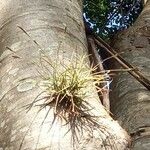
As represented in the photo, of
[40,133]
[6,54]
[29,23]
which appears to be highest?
[29,23]

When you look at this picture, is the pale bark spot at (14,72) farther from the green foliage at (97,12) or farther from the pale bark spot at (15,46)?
the green foliage at (97,12)

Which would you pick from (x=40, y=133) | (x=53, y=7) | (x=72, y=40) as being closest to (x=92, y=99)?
(x=40, y=133)

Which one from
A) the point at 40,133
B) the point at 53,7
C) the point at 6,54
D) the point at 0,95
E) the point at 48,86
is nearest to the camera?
the point at 40,133

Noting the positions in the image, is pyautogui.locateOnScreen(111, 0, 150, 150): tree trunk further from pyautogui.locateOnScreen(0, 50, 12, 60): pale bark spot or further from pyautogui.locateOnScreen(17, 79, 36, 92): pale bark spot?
pyautogui.locateOnScreen(0, 50, 12, 60): pale bark spot

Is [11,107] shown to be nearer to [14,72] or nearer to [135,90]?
[14,72]

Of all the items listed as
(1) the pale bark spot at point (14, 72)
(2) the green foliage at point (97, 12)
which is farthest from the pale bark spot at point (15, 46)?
(2) the green foliage at point (97, 12)

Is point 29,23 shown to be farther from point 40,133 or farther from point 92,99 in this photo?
point 40,133
